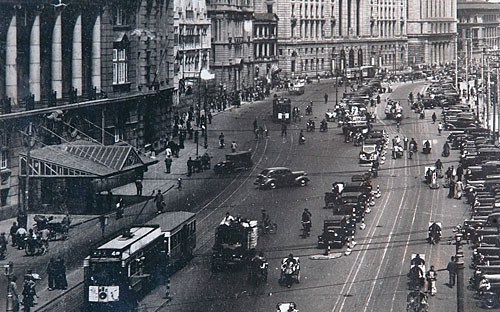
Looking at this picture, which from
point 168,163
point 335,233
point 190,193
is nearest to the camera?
point 335,233

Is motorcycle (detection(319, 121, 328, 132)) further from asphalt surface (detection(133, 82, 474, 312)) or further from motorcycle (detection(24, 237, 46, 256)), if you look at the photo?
motorcycle (detection(24, 237, 46, 256))

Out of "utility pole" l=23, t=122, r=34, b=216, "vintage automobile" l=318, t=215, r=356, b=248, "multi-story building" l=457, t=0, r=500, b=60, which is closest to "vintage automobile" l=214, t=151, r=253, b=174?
"vintage automobile" l=318, t=215, r=356, b=248

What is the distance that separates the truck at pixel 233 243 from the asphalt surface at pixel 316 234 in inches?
11.4

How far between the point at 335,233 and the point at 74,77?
6.90m

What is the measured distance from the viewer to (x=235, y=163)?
26141 mm

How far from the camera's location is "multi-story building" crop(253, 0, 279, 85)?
31.9 meters

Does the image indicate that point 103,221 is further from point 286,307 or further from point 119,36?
Result: point 286,307

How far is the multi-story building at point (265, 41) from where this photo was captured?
31.9 m

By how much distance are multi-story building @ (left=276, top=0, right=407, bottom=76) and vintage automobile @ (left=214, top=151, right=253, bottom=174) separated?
4647 mm

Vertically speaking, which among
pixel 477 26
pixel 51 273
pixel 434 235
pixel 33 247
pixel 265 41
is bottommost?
pixel 51 273

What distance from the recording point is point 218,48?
27.4 metres

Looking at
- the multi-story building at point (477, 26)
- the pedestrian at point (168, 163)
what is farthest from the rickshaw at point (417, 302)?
the multi-story building at point (477, 26)

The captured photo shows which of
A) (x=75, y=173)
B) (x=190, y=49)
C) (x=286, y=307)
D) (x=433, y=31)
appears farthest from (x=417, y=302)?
(x=433, y=31)

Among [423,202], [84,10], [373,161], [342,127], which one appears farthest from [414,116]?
[84,10]
